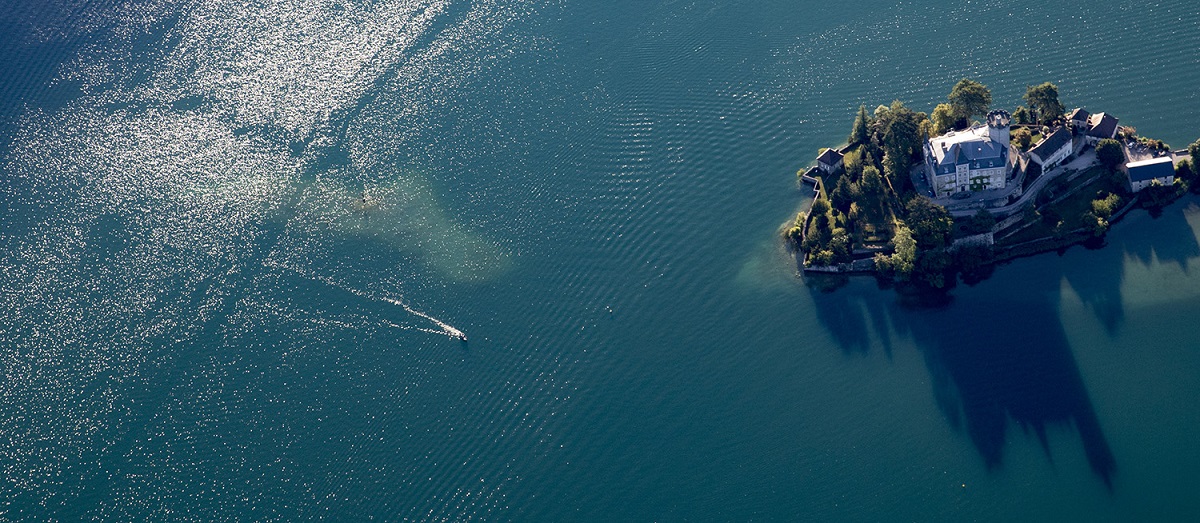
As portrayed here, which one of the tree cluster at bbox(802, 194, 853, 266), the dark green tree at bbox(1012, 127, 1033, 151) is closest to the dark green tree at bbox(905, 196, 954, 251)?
the tree cluster at bbox(802, 194, 853, 266)

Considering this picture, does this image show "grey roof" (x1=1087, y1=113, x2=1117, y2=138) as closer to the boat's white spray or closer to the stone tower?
the stone tower

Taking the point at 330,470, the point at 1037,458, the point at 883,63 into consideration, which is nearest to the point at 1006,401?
the point at 1037,458

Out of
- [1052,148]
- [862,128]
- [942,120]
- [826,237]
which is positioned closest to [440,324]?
[826,237]

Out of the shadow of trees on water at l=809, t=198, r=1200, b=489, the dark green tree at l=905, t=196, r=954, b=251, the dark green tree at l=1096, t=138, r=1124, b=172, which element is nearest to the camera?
the shadow of trees on water at l=809, t=198, r=1200, b=489

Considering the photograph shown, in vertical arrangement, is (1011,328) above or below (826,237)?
below

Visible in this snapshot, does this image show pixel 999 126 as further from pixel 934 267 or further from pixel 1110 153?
pixel 934 267

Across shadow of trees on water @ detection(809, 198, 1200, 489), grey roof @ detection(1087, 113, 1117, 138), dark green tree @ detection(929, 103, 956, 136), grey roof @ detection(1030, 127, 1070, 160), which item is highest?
grey roof @ detection(1087, 113, 1117, 138)

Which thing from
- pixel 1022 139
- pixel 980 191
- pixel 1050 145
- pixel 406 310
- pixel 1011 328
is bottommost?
pixel 406 310
